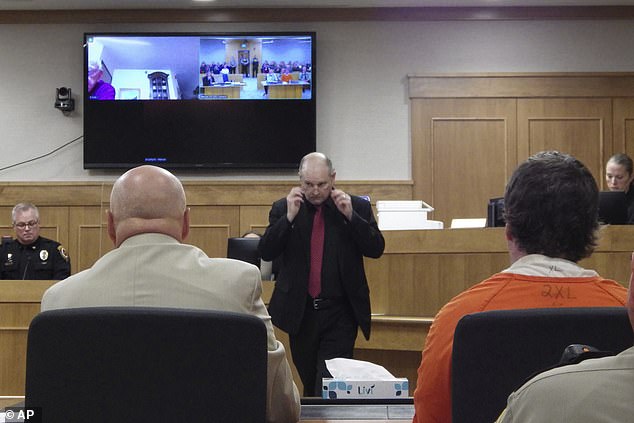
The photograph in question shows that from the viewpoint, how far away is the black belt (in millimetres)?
4047

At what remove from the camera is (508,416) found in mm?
938

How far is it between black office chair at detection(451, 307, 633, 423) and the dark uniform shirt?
5.26m

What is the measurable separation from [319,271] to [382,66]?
4.09 metres

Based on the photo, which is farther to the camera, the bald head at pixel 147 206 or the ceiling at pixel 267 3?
the ceiling at pixel 267 3

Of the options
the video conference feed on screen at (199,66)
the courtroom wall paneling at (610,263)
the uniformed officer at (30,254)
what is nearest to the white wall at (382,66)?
the video conference feed on screen at (199,66)

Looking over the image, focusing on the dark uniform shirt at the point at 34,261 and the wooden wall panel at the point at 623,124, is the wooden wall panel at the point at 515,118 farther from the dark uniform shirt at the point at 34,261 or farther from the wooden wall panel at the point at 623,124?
the dark uniform shirt at the point at 34,261

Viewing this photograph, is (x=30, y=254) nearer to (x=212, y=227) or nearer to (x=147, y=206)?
(x=212, y=227)

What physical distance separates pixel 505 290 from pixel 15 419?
0.96 meters

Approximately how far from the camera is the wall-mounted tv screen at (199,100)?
763cm

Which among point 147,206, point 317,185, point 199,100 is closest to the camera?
point 147,206

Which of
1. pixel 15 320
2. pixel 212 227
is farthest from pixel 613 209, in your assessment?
pixel 212 227

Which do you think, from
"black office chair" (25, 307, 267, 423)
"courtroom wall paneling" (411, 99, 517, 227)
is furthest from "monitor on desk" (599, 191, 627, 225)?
"black office chair" (25, 307, 267, 423)

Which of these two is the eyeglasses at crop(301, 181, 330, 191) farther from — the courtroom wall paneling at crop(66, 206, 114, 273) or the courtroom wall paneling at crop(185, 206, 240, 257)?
the courtroom wall paneling at crop(66, 206, 114, 273)

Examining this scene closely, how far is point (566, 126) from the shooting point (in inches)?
306
